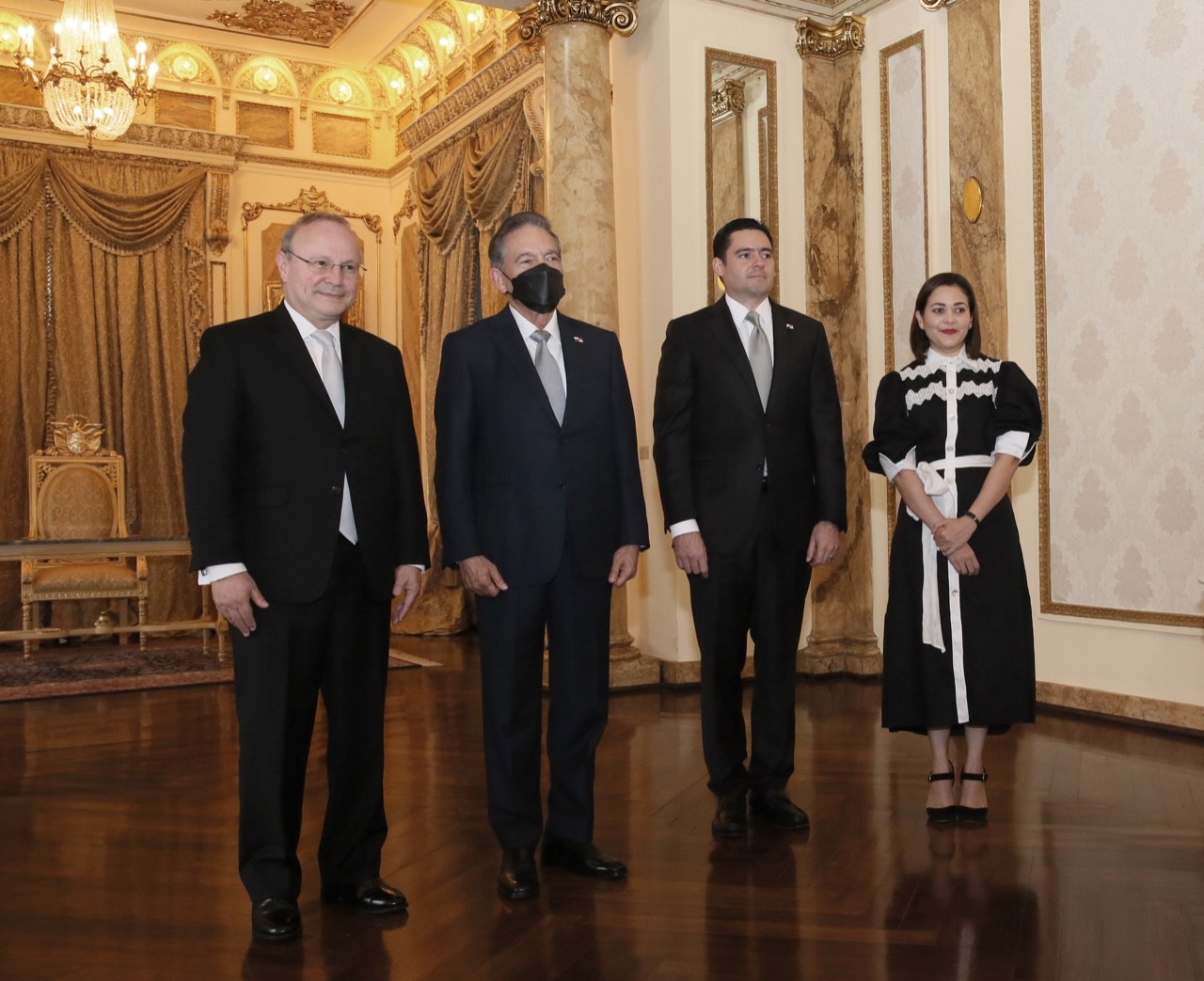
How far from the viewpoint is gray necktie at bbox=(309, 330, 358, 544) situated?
2494 mm

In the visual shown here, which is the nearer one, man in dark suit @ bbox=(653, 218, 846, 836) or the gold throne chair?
man in dark suit @ bbox=(653, 218, 846, 836)

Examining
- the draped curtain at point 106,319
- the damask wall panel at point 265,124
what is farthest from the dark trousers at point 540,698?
the damask wall panel at point 265,124

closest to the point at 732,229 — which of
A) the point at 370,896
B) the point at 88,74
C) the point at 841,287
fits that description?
the point at 370,896

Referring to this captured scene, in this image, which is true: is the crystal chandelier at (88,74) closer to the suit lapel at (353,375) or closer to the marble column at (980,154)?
the marble column at (980,154)

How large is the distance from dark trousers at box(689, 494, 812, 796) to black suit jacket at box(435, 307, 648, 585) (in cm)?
46

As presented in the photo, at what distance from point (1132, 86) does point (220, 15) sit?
6289mm

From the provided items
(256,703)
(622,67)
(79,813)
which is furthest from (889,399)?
(622,67)

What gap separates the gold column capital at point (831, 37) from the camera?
570 centimetres

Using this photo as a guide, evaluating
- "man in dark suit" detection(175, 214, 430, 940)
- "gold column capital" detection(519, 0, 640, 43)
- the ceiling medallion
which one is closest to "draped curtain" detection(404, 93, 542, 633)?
the ceiling medallion

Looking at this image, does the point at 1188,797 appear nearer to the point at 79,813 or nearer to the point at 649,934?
the point at 649,934

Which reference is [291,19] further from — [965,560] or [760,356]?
[965,560]

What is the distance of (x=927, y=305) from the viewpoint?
3.23 m

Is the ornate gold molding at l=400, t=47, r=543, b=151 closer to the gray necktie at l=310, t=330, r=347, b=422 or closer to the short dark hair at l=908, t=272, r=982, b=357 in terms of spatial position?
the short dark hair at l=908, t=272, r=982, b=357

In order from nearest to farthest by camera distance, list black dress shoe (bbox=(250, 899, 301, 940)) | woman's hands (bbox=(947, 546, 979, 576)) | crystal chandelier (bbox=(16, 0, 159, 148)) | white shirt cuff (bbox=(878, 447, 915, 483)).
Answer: black dress shoe (bbox=(250, 899, 301, 940))
woman's hands (bbox=(947, 546, 979, 576))
white shirt cuff (bbox=(878, 447, 915, 483))
crystal chandelier (bbox=(16, 0, 159, 148))
